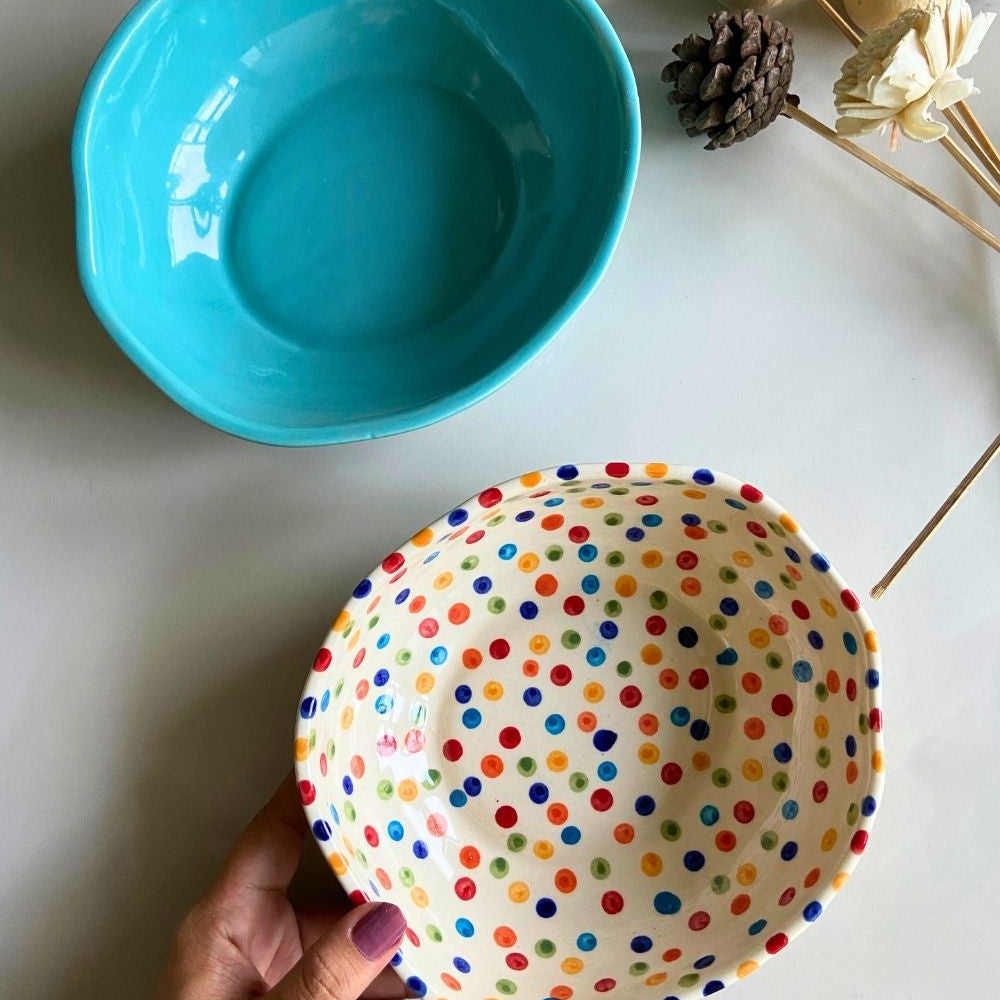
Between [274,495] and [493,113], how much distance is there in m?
0.33

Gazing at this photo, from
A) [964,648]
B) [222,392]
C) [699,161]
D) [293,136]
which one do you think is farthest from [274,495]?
[964,648]

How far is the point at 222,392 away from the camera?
684mm

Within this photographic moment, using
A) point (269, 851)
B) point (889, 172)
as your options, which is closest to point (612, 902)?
point (269, 851)

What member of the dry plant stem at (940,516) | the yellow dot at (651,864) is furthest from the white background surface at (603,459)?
the yellow dot at (651,864)

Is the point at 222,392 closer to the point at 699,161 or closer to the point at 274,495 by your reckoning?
the point at 274,495

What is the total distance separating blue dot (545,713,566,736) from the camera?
0.72 metres

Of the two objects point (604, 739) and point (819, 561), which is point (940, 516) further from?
point (604, 739)

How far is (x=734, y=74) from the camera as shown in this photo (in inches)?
25.7

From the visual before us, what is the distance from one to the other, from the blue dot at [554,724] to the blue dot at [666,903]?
0.14m

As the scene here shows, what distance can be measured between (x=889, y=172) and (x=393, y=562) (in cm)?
43

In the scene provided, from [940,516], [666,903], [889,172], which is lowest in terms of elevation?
[666,903]

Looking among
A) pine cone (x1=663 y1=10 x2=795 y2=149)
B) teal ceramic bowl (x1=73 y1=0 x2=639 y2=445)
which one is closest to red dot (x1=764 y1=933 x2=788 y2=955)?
teal ceramic bowl (x1=73 y1=0 x2=639 y2=445)

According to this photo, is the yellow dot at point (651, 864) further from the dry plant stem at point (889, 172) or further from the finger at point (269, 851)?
the dry plant stem at point (889, 172)

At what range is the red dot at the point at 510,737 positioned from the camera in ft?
2.36
